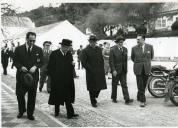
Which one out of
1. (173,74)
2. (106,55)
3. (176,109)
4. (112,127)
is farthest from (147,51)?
(106,55)

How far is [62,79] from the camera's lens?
7.84 meters

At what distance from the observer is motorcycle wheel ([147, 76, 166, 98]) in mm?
10539

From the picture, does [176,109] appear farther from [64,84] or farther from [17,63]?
[17,63]

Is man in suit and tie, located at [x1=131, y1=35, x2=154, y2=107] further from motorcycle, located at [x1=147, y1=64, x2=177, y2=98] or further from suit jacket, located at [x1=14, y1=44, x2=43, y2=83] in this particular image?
suit jacket, located at [x1=14, y1=44, x2=43, y2=83]

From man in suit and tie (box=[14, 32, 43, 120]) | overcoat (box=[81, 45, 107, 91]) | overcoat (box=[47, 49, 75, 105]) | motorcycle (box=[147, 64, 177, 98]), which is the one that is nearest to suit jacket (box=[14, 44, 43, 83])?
→ man in suit and tie (box=[14, 32, 43, 120])

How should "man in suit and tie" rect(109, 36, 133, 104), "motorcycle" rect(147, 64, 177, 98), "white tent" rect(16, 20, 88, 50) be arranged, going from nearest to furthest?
"man in suit and tie" rect(109, 36, 133, 104) < "motorcycle" rect(147, 64, 177, 98) < "white tent" rect(16, 20, 88, 50)

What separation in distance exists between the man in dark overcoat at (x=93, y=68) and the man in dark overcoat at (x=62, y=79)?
4.85ft

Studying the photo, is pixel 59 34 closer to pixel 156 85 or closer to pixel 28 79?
pixel 156 85

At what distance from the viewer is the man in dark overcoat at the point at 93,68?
9383 millimetres

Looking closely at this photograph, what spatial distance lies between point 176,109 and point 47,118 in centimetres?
303

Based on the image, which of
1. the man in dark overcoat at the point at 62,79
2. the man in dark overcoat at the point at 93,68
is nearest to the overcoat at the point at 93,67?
the man in dark overcoat at the point at 93,68

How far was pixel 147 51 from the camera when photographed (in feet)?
31.3

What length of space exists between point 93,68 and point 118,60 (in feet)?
2.69

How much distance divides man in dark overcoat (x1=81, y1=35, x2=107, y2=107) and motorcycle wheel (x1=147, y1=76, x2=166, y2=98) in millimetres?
1726
